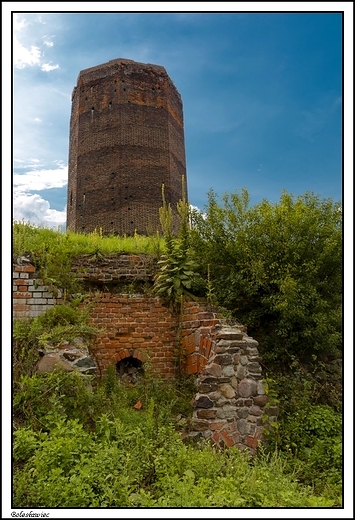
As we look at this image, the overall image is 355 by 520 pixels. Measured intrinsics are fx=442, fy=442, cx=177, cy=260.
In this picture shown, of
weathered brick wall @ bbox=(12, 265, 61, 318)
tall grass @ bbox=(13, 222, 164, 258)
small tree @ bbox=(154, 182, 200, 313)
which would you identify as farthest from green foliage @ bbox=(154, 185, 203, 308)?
weathered brick wall @ bbox=(12, 265, 61, 318)

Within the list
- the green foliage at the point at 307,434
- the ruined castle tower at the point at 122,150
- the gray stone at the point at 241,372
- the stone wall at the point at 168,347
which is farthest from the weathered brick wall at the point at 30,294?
the ruined castle tower at the point at 122,150

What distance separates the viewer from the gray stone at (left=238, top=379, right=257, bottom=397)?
257 inches

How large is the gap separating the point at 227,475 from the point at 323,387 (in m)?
3.37

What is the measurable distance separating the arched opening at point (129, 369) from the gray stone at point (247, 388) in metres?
2.12

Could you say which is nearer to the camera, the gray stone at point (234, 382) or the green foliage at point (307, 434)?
the green foliage at point (307, 434)

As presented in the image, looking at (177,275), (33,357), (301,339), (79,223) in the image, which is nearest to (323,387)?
Answer: (301,339)

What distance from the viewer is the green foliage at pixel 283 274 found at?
7.80 metres

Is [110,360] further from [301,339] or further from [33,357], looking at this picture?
[301,339]

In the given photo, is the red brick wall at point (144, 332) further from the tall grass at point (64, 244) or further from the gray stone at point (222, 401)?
the tall grass at point (64, 244)

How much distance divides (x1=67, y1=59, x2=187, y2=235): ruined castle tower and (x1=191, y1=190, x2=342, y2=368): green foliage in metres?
8.74

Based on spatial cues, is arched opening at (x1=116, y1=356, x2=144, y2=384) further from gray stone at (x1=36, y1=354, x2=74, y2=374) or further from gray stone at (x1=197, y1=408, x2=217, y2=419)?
gray stone at (x1=197, y1=408, x2=217, y2=419)

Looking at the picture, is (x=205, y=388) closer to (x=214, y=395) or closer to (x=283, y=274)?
(x=214, y=395)

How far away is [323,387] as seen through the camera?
7.59 metres

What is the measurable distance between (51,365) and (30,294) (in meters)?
2.02
